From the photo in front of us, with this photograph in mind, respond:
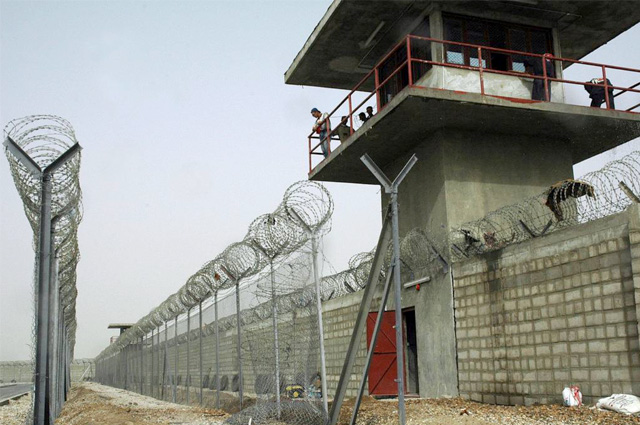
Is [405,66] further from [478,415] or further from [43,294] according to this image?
[43,294]

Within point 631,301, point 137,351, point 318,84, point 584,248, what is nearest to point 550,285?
point 584,248

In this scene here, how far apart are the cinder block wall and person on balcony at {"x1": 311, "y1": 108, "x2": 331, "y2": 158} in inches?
225

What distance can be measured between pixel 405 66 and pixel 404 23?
1.00 meters

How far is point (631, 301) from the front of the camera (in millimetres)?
9078

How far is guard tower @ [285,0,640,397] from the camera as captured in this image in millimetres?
13984

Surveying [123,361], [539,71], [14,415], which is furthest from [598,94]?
[123,361]

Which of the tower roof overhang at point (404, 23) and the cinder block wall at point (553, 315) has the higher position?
the tower roof overhang at point (404, 23)

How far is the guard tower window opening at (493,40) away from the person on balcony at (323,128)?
3.83 meters

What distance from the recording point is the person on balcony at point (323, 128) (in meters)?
17.5

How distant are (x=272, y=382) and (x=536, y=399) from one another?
4.21m

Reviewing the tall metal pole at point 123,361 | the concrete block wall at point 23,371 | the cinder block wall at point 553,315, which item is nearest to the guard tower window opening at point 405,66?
the cinder block wall at point 553,315

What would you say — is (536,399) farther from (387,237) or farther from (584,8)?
(584,8)

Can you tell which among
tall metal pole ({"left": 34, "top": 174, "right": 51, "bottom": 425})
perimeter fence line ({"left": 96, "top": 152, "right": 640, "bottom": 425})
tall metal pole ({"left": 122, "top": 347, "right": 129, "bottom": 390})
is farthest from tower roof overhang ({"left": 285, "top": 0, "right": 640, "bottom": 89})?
tall metal pole ({"left": 122, "top": 347, "right": 129, "bottom": 390})

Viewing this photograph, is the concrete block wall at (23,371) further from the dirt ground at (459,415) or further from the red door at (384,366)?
the dirt ground at (459,415)
